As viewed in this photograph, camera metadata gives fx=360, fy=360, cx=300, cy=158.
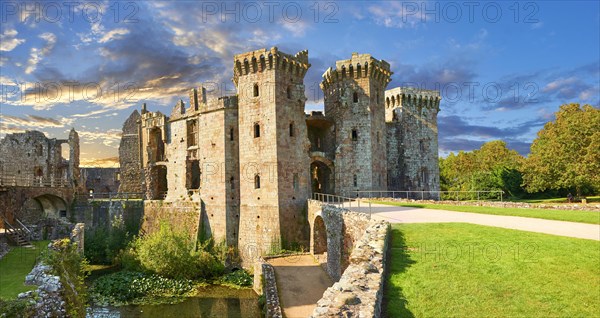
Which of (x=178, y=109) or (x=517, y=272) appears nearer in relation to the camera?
(x=517, y=272)

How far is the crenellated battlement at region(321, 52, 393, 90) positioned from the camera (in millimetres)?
33547

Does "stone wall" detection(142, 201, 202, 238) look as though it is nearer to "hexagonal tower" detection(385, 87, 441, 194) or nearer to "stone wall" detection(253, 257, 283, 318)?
"stone wall" detection(253, 257, 283, 318)

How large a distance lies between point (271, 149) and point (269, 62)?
716cm

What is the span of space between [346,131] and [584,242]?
23075mm

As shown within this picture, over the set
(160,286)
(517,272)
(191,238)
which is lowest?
(160,286)

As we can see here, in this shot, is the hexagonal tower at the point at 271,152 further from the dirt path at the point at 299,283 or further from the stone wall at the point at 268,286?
the stone wall at the point at 268,286

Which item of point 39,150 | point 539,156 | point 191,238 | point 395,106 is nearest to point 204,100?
point 191,238

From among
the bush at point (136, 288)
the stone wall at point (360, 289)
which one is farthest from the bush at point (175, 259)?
the stone wall at point (360, 289)

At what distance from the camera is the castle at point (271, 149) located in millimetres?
29250

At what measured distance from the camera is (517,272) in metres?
9.77

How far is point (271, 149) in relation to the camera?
2897cm

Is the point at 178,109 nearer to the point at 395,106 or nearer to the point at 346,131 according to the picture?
the point at 346,131

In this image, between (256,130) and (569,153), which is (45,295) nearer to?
(256,130)

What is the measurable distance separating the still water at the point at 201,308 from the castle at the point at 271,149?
592cm
